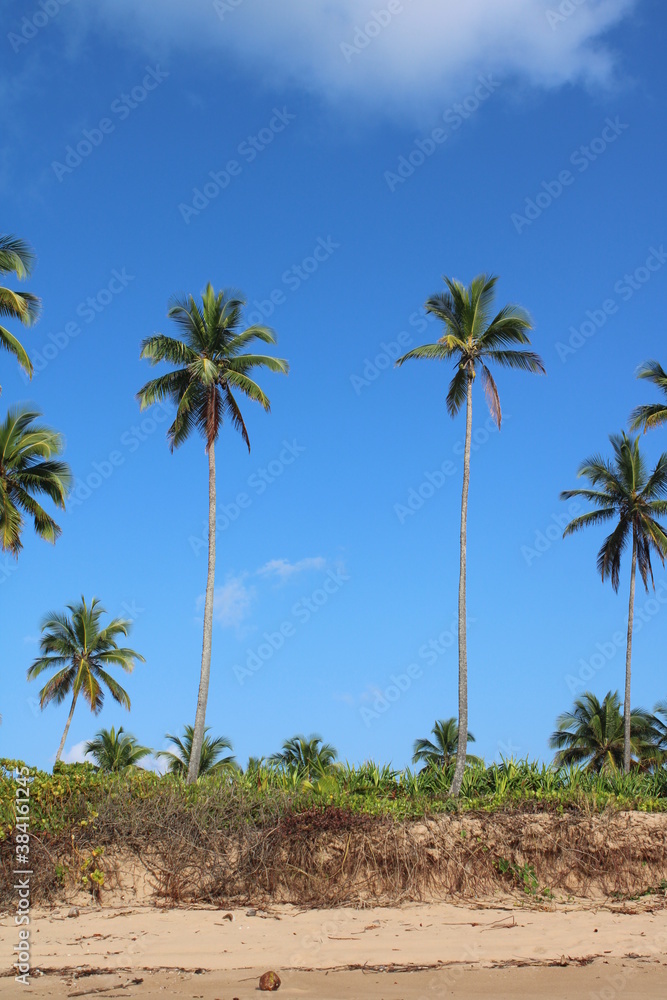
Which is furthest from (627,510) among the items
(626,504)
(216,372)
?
(216,372)

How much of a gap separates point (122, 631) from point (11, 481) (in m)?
13.8

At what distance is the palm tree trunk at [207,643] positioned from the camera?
72.8 feet

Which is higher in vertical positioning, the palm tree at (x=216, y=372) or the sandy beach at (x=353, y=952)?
the palm tree at (x=216, y=372)

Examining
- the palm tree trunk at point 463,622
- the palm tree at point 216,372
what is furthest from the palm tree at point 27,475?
the palm tree trunk at point 463,622

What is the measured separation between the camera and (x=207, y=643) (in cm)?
2333

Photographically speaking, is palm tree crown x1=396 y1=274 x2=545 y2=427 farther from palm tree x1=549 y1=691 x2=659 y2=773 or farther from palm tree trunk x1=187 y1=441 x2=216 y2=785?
palm tree x1=549 y1=691 x2=659 y2=773

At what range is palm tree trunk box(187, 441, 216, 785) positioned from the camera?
22.2m

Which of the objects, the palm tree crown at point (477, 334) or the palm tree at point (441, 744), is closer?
the palm tree crown at point (477, 334)

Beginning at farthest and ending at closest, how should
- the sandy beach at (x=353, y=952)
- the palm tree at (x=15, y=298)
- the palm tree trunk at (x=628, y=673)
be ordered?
the palm tree trunk at (x=628, y=673)
the palm tree at (x=15, y=298)
the sandy beach at (x=353, y=952)

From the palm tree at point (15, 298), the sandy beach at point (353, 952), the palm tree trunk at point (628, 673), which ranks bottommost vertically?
the sandy beach at point (353, 952)

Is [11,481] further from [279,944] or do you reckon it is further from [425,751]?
[425,751]

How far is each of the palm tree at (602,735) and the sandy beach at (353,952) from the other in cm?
2813

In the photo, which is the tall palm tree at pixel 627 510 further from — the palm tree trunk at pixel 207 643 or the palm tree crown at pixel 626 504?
the palm tree trunk at pixel 207 643

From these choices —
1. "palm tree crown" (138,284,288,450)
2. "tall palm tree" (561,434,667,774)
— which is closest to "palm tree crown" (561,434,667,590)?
"tall palm tree" (561,434,667,774)
